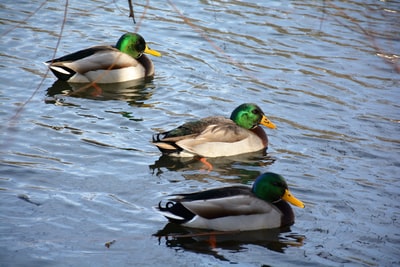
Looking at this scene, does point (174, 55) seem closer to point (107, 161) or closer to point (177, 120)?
point (177, 120)

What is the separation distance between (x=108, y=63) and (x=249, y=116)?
127 inches

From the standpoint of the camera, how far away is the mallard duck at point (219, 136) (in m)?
9.77

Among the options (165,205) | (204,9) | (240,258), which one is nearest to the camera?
(240,258)

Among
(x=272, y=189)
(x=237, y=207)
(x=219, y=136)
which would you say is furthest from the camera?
(x=219, y=136)

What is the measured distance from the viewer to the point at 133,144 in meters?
9.91

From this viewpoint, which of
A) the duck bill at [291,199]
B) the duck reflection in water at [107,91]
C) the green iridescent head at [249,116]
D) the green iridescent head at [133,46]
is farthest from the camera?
the green iridescent head at [133,46]

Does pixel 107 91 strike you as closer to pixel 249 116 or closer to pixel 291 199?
pixel 249 116

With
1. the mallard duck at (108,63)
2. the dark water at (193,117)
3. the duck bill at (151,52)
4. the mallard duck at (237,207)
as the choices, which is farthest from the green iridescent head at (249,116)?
the duck bill at (151,52)

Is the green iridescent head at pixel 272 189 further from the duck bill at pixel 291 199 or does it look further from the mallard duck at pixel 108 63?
the mallard duck at pixel 108 63

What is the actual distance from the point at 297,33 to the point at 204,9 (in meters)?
2.09

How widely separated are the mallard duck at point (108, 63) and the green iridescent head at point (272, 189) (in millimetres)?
4768

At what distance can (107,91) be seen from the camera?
40.1ft

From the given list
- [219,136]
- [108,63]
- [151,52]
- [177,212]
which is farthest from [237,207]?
[151,52]

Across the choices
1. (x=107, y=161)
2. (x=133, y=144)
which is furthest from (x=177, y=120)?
(x=107, y=161)
